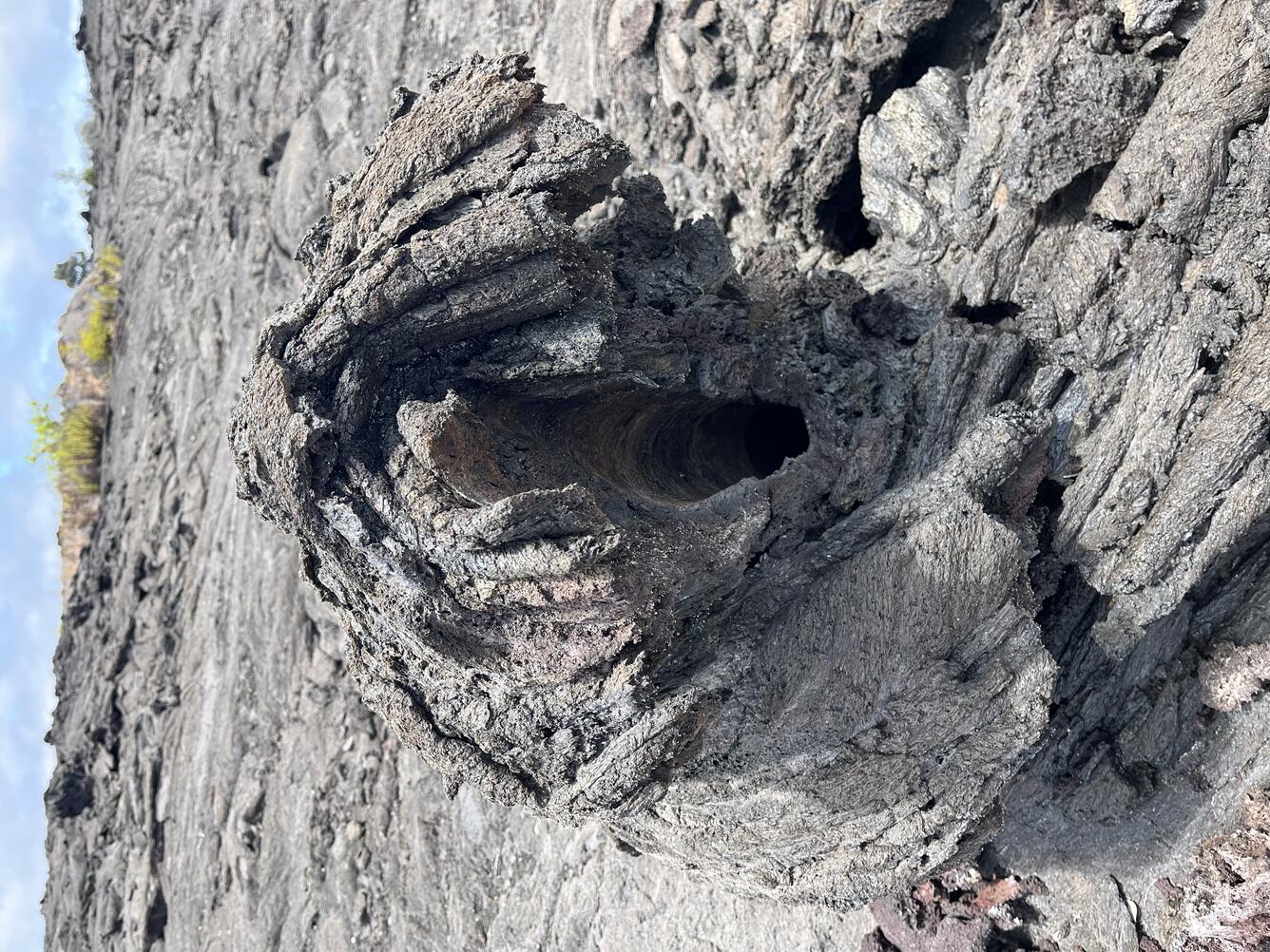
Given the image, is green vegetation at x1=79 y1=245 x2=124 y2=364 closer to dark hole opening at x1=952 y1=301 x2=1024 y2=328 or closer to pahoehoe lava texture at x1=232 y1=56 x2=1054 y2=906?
pahoehoe lava texture at x1=232 y1=56 x2=1054 y2=906

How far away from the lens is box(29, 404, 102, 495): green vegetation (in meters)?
14.7

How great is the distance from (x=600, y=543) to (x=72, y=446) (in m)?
13.9

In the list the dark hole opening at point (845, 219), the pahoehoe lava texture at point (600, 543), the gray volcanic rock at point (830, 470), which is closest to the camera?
the pahoehoe lava texture at point (600, 543)

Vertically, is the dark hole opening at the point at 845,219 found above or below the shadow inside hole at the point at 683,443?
above

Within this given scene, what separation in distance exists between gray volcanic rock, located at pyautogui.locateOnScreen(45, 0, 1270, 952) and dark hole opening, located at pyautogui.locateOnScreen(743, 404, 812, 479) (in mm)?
42

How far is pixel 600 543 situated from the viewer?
14.5ft

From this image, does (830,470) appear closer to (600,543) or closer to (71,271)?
(600,543)

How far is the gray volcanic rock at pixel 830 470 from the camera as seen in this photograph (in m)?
4.76

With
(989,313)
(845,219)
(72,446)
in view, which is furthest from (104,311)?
(989,313)

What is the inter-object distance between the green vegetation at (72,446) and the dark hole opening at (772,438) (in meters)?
12.4

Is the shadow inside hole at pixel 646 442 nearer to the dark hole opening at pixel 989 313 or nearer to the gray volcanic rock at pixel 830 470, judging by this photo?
the gray volcanic rock at pixel 830 470

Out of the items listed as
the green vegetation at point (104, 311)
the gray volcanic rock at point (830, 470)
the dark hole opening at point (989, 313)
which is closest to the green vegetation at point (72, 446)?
the green vegetation at point (104, 311)

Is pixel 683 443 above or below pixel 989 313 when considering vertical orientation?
below

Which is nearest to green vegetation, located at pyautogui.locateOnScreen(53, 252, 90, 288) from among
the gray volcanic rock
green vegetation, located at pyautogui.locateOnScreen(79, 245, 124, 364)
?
green vegetation, located at pyautogui.locateOnScreen(79, 245, 124, 364)
